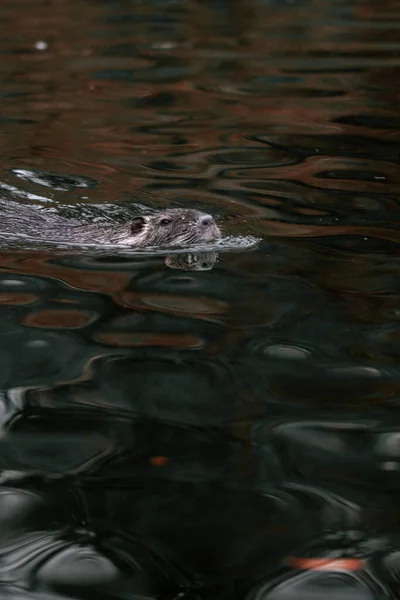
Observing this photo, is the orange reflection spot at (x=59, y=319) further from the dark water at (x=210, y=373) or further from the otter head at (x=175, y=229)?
the otter head at (x=175, y=229)

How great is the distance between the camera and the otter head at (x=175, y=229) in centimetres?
752

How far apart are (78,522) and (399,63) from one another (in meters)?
13.9

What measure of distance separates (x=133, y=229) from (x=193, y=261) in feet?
2.54

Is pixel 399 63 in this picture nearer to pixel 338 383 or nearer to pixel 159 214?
pixel 159 214

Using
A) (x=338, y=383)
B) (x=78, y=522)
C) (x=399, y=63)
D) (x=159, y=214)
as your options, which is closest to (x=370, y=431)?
(x=338, y=383)

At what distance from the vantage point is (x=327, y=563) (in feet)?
11.7

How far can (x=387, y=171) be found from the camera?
9680mm

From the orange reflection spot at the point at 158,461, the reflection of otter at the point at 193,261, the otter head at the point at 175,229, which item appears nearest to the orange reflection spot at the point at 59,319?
the reflection of otter at the point at 193,261

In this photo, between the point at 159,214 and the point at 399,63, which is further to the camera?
the point at 399,63

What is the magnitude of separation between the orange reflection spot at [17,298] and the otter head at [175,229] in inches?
55.9

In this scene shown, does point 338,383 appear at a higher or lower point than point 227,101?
lower

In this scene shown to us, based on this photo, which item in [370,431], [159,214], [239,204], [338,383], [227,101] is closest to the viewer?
[370,431]

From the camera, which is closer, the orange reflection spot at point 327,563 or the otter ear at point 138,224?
the orange reflection spot at point 327,563

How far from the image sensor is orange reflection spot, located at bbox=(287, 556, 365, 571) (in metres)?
3.54
